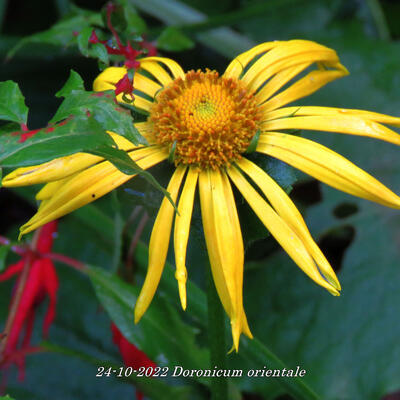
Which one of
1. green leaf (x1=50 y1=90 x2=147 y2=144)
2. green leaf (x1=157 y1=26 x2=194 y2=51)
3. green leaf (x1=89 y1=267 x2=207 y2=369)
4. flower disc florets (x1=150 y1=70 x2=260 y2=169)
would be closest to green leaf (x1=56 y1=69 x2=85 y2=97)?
green leaf (x1=50 y1=90 x2=147 y2=144)

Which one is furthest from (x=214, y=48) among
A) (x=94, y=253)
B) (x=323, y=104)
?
(x=94, y=253)

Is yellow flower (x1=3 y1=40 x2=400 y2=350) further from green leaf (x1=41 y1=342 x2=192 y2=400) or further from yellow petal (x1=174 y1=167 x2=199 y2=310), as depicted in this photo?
green leaf (x1=41 y1=342 x2=192 y2=400)

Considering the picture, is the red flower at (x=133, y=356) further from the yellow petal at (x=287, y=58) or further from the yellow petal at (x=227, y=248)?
the yellow petal at (x=287, y=58)

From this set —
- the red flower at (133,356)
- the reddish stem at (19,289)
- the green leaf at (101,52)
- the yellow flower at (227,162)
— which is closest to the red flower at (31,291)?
the reddish stem at (19,289)

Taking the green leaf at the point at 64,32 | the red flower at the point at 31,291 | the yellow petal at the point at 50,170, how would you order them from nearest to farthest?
Answer: 1. the yellow petal at the point at 50,170
2. the red flower at the point at 31,291
3. the green leaf at the point at 64,32

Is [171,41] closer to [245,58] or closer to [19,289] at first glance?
[245,58]

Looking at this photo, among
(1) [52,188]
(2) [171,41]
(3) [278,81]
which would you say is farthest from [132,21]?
(1) [52,188]

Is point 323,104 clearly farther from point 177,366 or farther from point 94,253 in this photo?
point 177,366

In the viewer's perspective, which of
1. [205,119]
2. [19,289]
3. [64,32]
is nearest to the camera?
[205,119]
